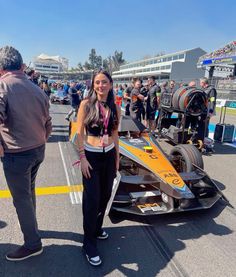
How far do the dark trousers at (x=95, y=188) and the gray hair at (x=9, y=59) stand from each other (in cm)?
96

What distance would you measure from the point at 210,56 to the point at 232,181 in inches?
1189

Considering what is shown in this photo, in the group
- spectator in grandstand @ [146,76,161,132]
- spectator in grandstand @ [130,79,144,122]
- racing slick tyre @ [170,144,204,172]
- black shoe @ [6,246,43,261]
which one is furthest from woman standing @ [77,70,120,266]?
spectator in grandstand @ [146,76,161,132]

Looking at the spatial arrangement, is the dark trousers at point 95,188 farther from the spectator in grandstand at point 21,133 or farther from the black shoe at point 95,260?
the spectator in grandstand at point 21,133

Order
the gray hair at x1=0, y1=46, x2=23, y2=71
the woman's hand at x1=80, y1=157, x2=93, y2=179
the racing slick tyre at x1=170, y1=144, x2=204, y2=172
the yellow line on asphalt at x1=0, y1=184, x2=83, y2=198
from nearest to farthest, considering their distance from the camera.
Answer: the gray hair at x1=0, y1=46, x2=23, y2=71 → the woman's hand at x1=80, y1=157, x2=93, y2=179 → the yellow line on asphalt at x1=0, y1=184, x2=83, y2=198 → the racing slick tyre at x1=170, y1=144, x2=204, y2=172

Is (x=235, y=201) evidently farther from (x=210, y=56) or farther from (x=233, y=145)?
(x=210, y=56)

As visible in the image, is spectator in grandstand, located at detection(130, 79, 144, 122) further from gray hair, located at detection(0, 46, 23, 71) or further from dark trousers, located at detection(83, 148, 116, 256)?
gray hair, located at detection(0, 46, 23, 71)

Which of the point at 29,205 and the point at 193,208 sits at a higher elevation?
the point at 29,205

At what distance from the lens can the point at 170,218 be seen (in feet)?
11.2

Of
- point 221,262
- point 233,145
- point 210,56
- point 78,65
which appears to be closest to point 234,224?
point 221,262

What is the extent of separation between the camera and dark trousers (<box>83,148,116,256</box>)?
8.10 ft

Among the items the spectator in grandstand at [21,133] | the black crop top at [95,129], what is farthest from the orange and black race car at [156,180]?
the spectator in grandstand at [21,133]

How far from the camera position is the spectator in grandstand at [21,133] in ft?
6.96

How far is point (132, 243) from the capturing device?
290 cm

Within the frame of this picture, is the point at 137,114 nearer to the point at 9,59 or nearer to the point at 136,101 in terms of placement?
the point at 136,101
